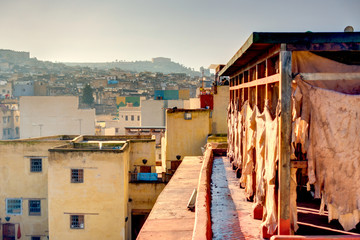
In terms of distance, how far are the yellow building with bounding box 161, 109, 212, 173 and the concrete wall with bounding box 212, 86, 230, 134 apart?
318cm

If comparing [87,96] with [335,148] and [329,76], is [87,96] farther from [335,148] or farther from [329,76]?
[335,148]

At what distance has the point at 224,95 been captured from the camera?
30.3 meters

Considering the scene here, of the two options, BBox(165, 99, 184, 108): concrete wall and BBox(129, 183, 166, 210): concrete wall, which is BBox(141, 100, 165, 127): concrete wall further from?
BBox(129, 183, 166, 210): concrete wall

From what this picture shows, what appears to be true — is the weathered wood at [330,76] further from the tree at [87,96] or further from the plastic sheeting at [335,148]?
the tree at [87,96]

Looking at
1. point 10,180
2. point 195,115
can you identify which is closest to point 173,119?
point 195,115

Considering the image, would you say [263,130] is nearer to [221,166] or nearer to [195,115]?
[221,166]

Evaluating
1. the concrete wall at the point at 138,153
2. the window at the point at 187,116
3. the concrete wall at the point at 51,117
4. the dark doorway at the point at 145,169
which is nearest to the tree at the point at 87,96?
the concrete wall at the point at 51,117

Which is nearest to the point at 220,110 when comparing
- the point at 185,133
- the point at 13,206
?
the point at 185,133

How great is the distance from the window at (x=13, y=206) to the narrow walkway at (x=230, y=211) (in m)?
17.8

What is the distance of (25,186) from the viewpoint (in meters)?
24.6

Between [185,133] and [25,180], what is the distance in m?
11.4

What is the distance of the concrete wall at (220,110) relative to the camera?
99.3ft

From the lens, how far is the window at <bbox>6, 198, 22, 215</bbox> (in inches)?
975

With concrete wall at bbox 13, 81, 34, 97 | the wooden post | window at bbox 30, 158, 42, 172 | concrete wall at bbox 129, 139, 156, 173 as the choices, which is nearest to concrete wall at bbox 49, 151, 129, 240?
concrete wall at bbox 129, 139, 156, 173
